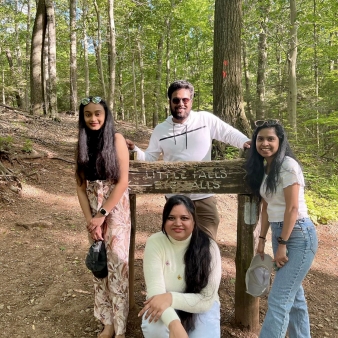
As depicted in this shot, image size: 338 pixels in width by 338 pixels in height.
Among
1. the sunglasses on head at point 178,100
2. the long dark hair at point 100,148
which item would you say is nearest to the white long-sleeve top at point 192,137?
the sunglasses on head at point 178,100

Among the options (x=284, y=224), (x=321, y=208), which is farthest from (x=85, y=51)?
(x=284, y=224)

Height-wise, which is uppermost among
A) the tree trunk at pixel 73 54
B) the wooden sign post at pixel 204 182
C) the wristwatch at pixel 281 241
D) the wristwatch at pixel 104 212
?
the tree trunk at pixel 73 54

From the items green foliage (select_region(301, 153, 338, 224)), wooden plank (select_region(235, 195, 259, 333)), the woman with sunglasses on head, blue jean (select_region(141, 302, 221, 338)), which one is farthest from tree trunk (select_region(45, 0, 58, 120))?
blue jean (select_region(141, 302, 221, 338))

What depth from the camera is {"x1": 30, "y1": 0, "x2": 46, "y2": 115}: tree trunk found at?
1164cm

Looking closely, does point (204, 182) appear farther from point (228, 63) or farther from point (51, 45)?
point (51, 45)

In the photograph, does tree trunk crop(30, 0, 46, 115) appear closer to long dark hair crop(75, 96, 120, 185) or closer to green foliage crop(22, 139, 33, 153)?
green foliage crop(22, 139, 33, 153)

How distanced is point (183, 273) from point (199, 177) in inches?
33.7

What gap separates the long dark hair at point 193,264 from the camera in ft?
7.76

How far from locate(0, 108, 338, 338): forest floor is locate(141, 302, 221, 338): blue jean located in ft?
2.60

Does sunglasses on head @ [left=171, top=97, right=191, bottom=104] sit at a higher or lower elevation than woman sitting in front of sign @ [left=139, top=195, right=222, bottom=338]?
higher

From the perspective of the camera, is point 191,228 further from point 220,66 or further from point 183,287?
point 220,66

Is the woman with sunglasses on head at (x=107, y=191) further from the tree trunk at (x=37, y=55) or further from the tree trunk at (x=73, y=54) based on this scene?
the tree trunk at (x=73, y=54)

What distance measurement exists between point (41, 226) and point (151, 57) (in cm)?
1924

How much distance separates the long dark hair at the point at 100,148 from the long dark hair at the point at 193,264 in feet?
1.92
